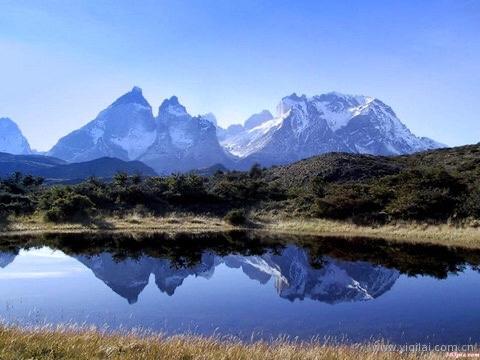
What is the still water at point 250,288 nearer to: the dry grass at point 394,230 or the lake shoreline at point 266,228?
the dry grass at point 394,230

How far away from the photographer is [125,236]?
35531 millimetres

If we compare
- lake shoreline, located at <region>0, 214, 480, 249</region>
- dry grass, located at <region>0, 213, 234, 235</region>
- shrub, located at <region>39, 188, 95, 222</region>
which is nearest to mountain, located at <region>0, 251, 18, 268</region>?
lake shoreline, located at <region>0, 214, 480, 249</region>

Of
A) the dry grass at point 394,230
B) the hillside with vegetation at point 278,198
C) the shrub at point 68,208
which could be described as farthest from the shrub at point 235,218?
the shrub at point 68,208

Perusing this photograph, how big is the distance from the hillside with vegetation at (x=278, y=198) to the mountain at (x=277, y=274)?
50.6 ft

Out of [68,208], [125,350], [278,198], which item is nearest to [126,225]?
[68,208]

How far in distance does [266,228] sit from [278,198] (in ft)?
42.2

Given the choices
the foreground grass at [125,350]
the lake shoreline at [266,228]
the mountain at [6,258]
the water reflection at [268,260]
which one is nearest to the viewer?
the foreground grass at [125,350]

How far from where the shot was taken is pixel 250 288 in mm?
20250

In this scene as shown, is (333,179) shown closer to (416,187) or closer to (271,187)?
(271,187)

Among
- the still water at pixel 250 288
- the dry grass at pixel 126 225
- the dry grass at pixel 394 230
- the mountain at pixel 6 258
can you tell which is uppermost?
the dry grass at pixel 394 230

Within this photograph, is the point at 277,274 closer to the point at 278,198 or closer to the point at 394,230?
the point at 394,230

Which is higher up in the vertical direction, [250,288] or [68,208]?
[68,208]

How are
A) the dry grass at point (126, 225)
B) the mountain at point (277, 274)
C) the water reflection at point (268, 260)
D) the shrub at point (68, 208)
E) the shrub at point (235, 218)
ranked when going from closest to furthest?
the mountain at point (277, 274), the water reflection at point (268, 260), the dry grass at point (126, 225), the shrub at point (68, 208), the shrub at point (235, 218)

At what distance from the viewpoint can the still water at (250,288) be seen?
14.4 meters
